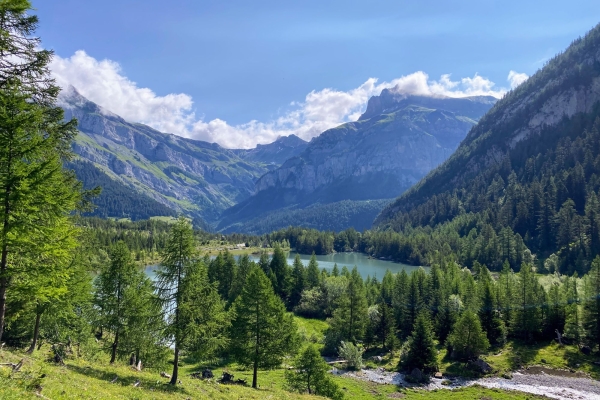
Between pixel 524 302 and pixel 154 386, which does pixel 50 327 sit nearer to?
pixel 154 386

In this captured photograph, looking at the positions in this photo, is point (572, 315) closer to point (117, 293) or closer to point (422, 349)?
point (422, 349)

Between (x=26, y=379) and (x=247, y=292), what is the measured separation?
27733 millimetres

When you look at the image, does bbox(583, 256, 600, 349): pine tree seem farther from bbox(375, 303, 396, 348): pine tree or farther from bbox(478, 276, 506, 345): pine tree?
bbox(375, 303, 396, 348): pine tree

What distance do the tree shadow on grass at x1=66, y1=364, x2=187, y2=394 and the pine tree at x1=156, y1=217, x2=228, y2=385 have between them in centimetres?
194

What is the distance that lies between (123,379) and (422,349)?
48722 mm

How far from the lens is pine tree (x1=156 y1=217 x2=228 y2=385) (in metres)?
28.6

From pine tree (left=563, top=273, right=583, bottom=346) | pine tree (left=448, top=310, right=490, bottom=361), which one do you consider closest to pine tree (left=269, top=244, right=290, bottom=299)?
pine tree (left=448, top=310, right=490, bottom=361)

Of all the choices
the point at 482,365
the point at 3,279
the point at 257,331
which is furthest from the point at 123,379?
the point at 482,365

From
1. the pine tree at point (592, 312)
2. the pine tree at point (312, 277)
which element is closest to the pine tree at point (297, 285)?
the pine tree at point (312, 277)

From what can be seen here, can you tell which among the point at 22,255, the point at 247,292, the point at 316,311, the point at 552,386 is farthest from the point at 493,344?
the point at 22,255

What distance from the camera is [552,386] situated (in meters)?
52.1

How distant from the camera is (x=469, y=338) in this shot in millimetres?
61125

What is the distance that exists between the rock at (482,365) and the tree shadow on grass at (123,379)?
51.4 m

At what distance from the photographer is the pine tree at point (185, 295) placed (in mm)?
28641
